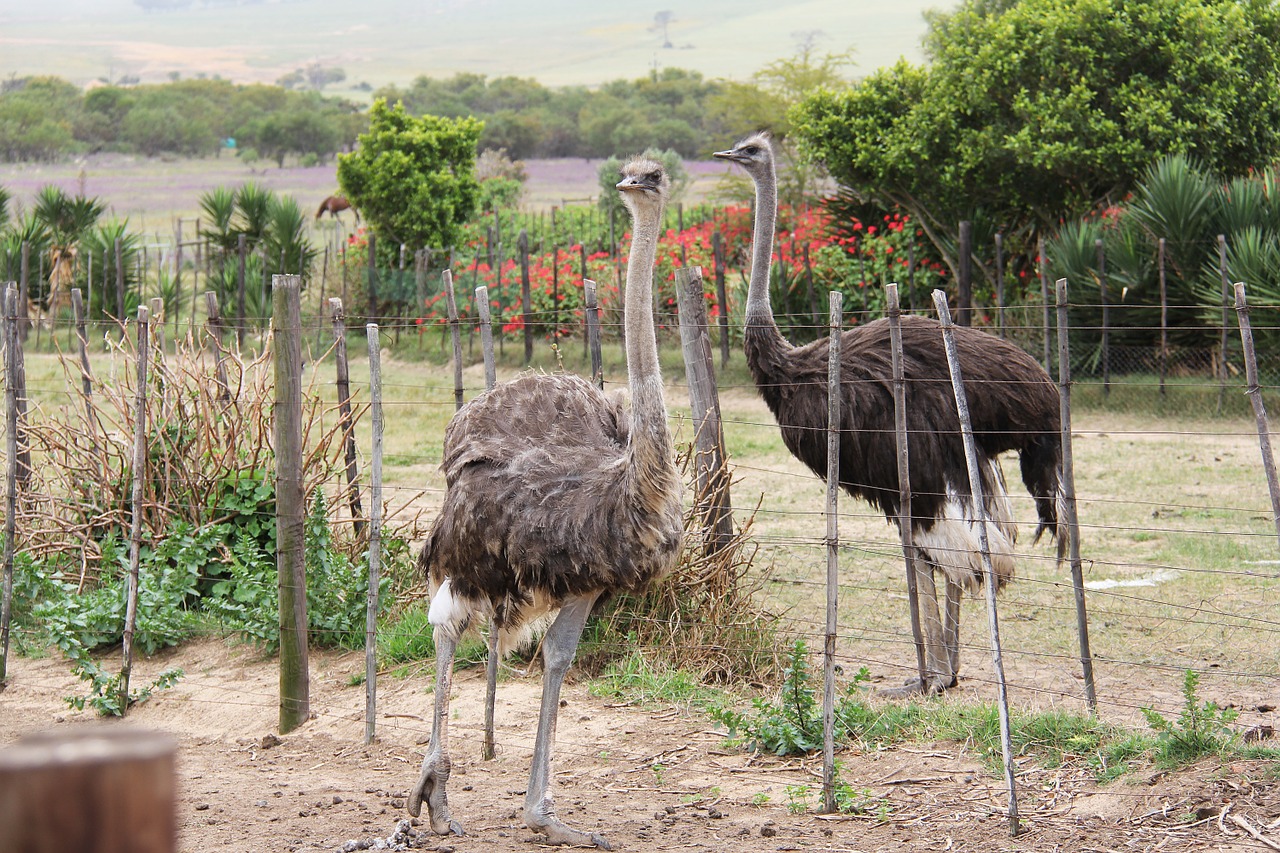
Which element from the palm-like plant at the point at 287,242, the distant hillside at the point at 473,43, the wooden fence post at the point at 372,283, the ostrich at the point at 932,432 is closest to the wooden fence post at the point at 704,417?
the ostrich at the point at 932,432

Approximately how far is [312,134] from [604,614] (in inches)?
2210

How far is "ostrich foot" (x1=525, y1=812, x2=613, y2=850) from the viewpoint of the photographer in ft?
13.1

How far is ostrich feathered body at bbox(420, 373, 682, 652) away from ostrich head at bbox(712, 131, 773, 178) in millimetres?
2713

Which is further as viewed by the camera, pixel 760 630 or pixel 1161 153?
pixel 1161 153

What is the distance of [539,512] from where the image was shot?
4.01 metres

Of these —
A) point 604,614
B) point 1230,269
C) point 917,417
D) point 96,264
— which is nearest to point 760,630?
point 604,614

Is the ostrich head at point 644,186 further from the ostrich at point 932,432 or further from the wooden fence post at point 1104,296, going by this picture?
the wooden fence post at point 1104,296

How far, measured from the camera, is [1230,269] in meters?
11.1

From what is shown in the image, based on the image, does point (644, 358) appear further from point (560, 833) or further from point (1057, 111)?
point (1057, 111)

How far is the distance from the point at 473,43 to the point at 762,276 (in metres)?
166

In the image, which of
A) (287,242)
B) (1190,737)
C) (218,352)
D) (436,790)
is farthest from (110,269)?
(1190,737)

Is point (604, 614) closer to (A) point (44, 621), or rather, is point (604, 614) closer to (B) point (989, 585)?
(B) point (989, 585)

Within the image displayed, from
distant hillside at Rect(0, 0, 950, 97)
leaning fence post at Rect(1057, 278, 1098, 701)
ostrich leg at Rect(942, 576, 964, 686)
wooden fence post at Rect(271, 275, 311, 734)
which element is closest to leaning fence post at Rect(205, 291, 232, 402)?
wooden fence post at Rect(271, 275, 311, 734)

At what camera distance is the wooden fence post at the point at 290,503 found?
5129 millimetres
